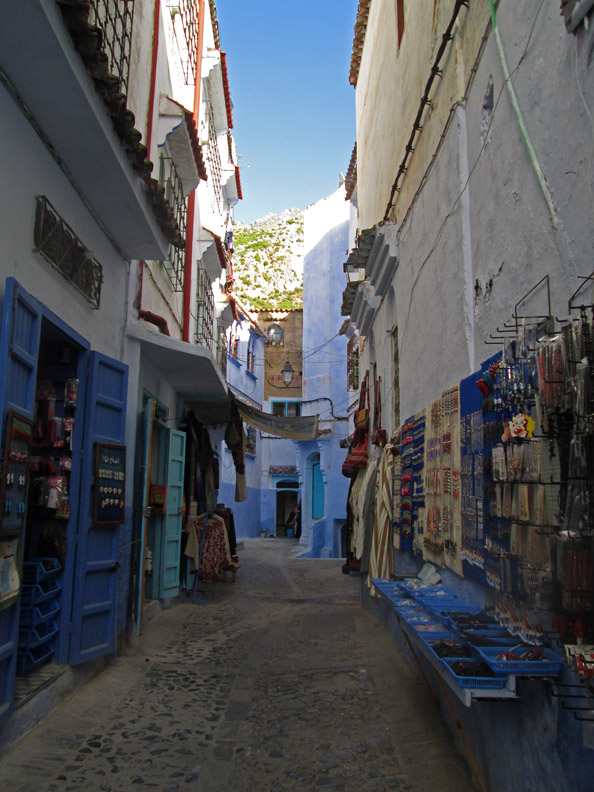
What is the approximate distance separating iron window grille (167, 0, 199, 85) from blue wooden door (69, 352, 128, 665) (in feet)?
20.7

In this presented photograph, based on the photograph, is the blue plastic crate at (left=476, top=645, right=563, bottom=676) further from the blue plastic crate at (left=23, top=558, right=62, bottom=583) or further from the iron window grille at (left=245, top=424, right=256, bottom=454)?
the iron window grille at (left=245, top=424, right=256, bottom=454)

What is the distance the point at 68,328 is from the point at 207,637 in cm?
435

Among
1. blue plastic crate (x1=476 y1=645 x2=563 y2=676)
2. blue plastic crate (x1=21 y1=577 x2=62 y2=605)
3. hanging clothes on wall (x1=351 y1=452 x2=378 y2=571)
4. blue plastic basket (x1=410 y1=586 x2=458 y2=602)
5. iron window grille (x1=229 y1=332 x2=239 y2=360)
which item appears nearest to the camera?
blue plastic crate (x1=476 y1=645 x2=563 y2=676)

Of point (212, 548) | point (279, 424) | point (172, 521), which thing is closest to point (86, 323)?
point (172, 521)

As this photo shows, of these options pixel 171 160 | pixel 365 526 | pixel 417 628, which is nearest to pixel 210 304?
pixel 171 160

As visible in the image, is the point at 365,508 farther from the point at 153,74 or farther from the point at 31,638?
the point at 153,74

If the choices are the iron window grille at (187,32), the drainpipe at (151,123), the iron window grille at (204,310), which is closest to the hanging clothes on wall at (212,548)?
the iron window grille at (204,310)

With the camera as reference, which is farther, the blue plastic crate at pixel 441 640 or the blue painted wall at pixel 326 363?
the blue painted wall at pixel 326 363

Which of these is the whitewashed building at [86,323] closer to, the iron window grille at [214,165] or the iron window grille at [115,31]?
the iron window grille at [115,31]

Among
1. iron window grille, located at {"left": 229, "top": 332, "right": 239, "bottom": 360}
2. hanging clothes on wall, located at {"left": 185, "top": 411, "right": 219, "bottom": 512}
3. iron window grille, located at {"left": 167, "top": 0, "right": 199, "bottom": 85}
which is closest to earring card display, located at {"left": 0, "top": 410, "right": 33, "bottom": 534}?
hanging clothes on wall, located at {"left": 185, "top": 411, "right": 219, "bottom": 512}

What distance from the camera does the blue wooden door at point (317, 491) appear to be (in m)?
24.8

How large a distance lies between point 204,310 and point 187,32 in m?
4.90

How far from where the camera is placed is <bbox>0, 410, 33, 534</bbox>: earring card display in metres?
3.84

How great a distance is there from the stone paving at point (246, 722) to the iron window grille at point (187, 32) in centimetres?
867
